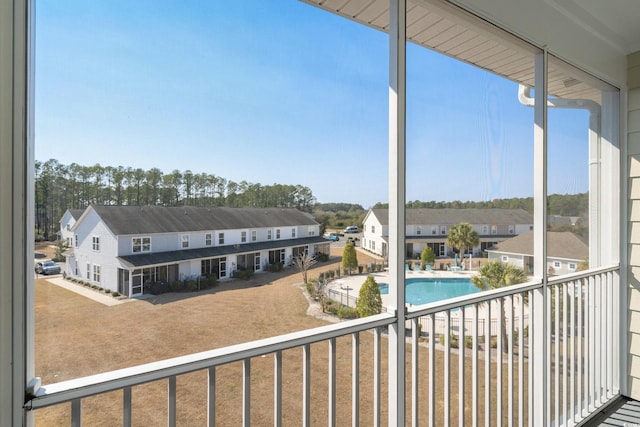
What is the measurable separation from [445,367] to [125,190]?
5.28 feet

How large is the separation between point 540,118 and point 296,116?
1.71 metres

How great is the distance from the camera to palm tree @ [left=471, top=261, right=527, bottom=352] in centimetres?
190

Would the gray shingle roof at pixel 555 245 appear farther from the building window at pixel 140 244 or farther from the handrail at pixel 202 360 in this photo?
the building window at pixel 140 244

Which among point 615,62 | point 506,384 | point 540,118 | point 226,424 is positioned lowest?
point 506,384

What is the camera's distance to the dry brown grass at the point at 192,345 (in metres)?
0.88

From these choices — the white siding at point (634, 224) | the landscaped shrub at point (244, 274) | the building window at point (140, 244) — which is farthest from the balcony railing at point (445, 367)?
the building window at point (140, 244)

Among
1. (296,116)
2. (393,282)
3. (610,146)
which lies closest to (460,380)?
(393,282)

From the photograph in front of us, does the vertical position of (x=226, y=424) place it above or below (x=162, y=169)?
below

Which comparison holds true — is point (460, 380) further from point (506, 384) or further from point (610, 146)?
point (610, 146)

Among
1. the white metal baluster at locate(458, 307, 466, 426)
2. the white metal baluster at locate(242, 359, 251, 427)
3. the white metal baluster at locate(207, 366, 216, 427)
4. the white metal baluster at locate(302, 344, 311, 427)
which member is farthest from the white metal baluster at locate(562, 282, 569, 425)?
the white metal baluster at locate(207, 366, 216, 427)

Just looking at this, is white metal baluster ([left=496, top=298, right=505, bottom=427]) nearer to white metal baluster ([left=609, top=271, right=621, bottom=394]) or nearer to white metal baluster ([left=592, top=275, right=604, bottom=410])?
white metal baluster ([left=592, top=275, right=604, bottom=410])

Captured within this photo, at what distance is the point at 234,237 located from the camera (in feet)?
3.79

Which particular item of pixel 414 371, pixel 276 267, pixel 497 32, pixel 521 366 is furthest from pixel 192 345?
pixel 497 32

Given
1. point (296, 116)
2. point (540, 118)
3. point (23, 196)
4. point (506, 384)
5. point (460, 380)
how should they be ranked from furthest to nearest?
1. point (540, 118)
2. point (506, 384)
3. point (460, 380)
4. point (296, 116)
5. point (23, 196)
